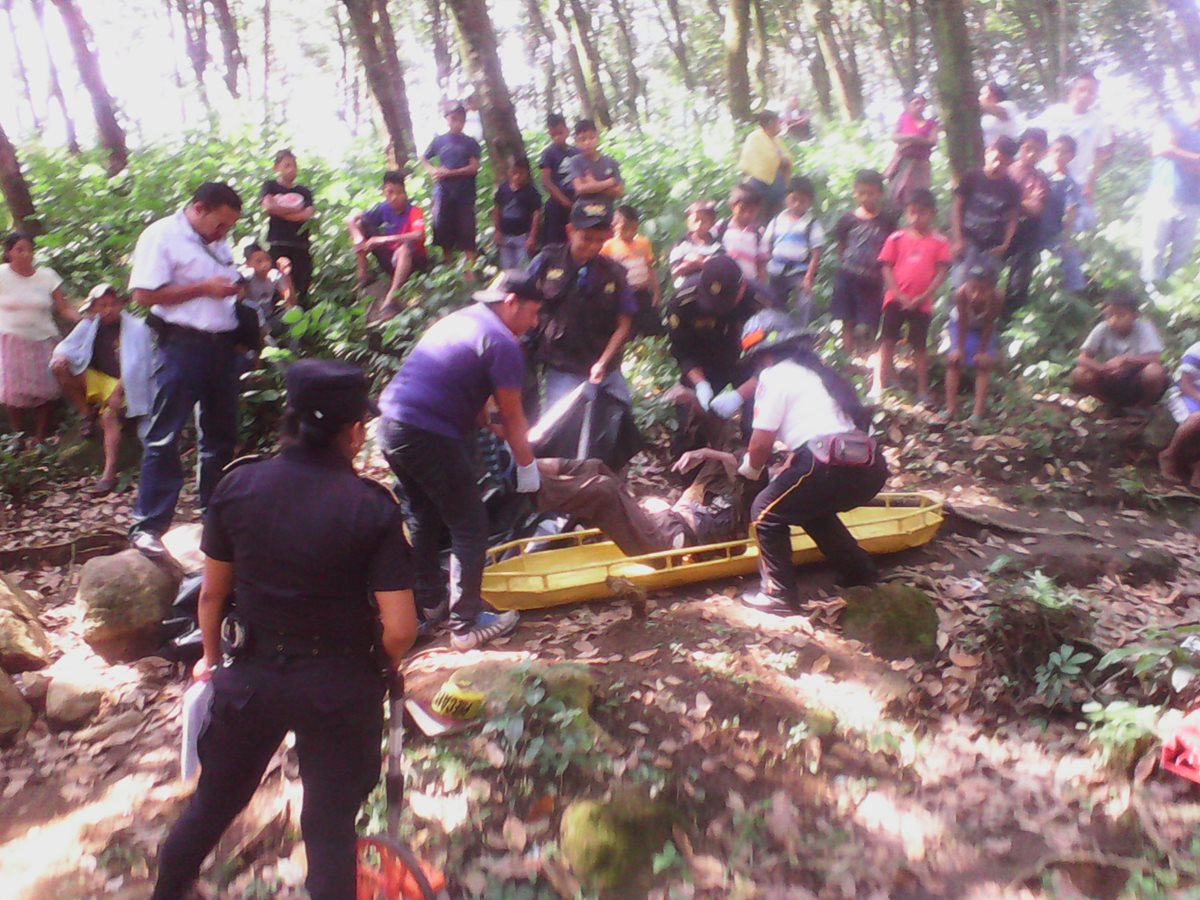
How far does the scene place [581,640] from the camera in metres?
4.80

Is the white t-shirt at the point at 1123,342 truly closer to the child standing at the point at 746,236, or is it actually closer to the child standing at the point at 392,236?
the child standing at the point at 746,236

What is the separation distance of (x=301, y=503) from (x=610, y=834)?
178 cm

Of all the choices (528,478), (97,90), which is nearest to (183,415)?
(528,478)

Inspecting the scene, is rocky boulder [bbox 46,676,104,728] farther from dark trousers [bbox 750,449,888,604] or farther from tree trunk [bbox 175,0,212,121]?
tree trunk [bbox 175,0,212,121]

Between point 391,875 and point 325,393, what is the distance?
153 centimetres

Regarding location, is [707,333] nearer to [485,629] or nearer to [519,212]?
[519,212]

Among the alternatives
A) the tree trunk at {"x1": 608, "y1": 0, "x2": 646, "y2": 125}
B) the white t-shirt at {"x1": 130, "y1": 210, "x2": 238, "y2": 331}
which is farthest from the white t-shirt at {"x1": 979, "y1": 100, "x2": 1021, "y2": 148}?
the tree trunk at {"x1": 608, "y1": 0, "x2": 646, "y2": 125}

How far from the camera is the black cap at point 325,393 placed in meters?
2.46

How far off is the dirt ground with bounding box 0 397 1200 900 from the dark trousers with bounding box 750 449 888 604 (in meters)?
0.26

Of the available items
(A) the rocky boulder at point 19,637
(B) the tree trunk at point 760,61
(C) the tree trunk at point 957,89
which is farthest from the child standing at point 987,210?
(B) the tree trunk at point 760,61

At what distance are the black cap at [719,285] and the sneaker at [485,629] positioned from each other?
2684 millimetres

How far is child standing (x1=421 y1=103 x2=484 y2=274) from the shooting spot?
852 cm

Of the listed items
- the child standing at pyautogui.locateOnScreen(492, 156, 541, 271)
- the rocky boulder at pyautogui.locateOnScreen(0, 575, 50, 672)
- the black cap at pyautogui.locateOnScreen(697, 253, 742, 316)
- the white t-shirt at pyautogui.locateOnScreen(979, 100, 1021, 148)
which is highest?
the white t-shirt at pyautogui.locateOnScreen(979, 100, 1021, 148)

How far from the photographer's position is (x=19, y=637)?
4.70m
